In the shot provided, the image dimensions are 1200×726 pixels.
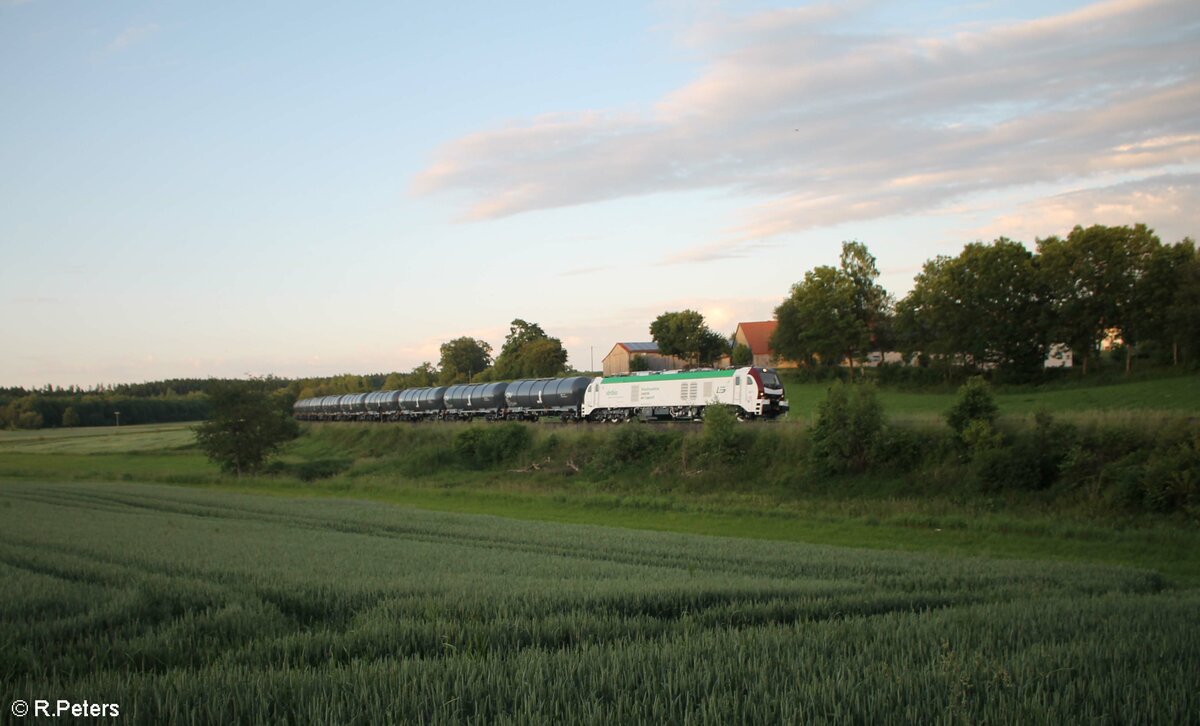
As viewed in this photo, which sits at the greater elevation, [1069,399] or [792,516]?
[1069,399]

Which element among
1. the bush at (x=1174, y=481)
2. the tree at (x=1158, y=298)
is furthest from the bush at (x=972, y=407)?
the tree at (x=1158, y=298)

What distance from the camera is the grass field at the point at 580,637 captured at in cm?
580

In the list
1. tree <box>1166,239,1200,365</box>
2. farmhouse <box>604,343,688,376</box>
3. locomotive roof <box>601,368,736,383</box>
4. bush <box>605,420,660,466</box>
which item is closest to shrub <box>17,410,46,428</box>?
farmhouse <box>604,343,688,376</box>

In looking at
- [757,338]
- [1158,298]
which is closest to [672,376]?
[1158,298]

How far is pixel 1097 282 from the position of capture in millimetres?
57781

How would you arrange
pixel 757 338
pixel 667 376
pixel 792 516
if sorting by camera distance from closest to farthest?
pixel 792 516 → pixel 667 376 → pixel 757 338

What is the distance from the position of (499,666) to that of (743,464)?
30.2 m

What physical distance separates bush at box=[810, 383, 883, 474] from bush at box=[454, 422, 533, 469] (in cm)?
1866

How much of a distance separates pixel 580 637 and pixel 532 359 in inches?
3640

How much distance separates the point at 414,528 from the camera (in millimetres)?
24031

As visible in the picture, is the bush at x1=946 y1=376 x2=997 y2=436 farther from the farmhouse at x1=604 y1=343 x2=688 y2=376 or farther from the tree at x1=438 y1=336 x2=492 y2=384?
the tree at x1=438 y1=336 x2=492 y2=384

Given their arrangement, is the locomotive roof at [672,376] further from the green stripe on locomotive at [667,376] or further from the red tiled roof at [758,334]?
the red tiled roof at [758,334]

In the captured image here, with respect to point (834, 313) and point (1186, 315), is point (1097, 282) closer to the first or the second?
point (1186, 315)

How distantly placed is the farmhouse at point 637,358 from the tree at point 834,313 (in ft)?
85.3
